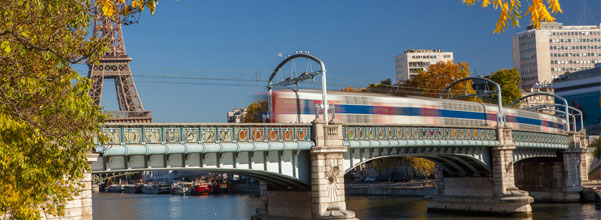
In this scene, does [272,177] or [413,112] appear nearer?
[272,177]

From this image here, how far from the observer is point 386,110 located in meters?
46.6

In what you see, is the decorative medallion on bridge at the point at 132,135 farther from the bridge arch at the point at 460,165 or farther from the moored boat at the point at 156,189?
the moored boat at the point at 156,189

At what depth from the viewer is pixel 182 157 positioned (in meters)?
29.0

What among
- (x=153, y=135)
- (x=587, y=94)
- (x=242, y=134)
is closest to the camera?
(x=153, y=135)

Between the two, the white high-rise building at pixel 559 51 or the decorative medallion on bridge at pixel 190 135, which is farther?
the white high-rise building at pixel 559 51

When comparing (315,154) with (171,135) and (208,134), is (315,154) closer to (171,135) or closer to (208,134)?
(208,134)

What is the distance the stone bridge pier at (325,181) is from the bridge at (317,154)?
1.9 inches

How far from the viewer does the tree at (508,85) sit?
91562mm

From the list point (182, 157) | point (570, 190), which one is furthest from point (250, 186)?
point (182, 157)

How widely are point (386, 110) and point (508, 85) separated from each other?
50999 mm

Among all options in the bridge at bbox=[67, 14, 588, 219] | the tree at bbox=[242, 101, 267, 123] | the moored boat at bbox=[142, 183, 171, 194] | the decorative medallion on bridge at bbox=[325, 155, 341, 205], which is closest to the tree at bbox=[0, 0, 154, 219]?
the bridge at bbox=[67, 14, 588, 219]

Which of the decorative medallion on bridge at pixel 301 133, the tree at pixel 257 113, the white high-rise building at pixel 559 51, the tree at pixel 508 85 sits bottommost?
the decorative medallion on bridge at pixel 301 133

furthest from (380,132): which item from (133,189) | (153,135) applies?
(133,189)

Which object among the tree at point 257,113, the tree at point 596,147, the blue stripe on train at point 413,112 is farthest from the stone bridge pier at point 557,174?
the tree at point 257,113
